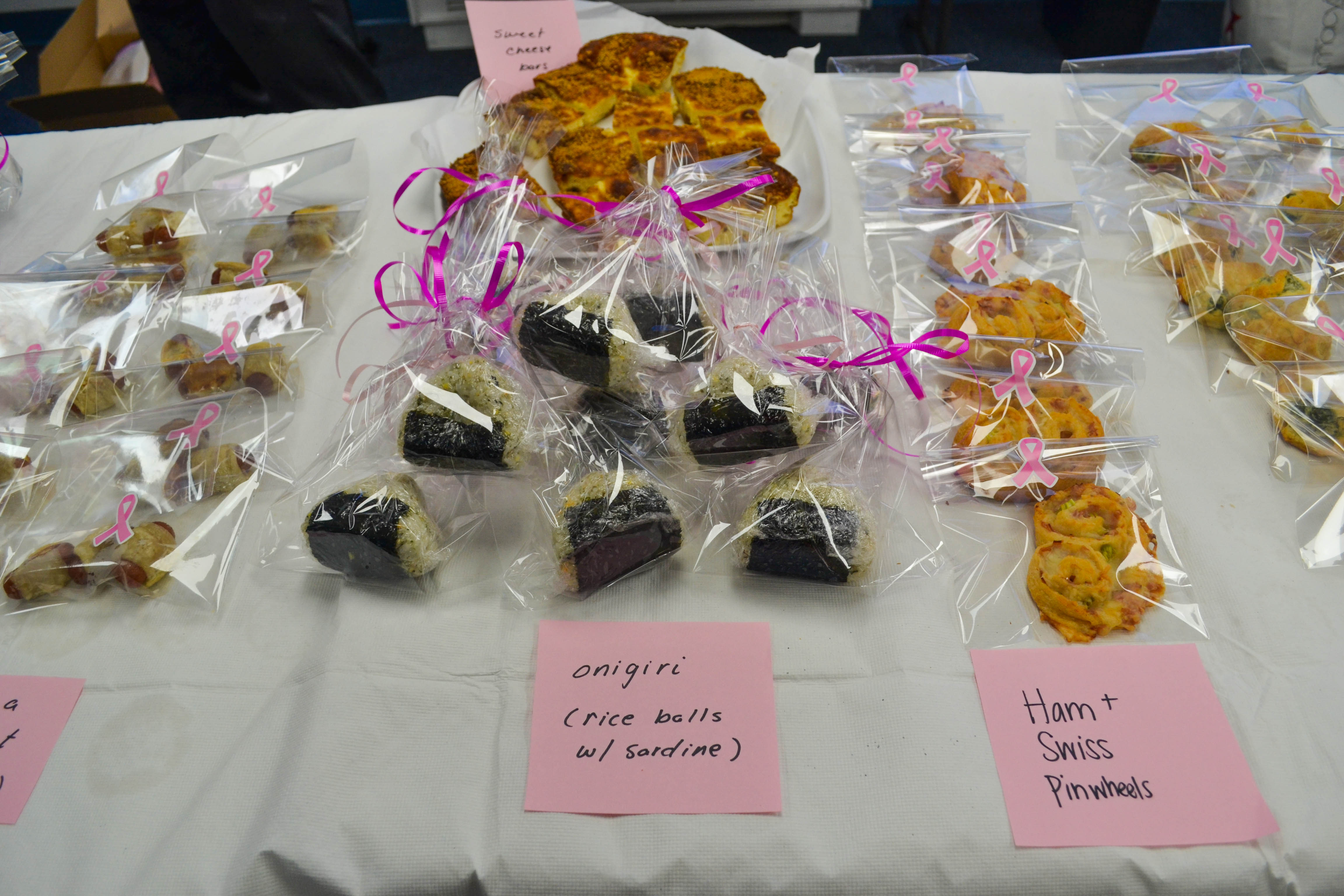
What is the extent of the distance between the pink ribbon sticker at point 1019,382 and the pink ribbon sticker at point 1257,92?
127cm

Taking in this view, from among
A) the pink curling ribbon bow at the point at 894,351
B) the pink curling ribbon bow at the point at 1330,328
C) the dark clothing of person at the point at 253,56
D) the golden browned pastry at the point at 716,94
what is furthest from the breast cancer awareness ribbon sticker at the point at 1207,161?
the dark clothing of person at the point at 253,56

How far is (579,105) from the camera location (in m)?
2.00

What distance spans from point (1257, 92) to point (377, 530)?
228cm

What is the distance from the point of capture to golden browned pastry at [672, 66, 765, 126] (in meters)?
1.92

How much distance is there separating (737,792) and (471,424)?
1.96ft

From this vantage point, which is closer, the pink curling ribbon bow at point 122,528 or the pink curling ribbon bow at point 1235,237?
the pink curling ribbon bow at point 122,528

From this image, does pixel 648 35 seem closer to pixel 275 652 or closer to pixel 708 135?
pixel 708 135

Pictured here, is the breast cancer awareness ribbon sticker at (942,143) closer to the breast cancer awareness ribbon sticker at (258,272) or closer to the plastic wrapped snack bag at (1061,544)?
the plastic wrapped snack bag at (1061,544)

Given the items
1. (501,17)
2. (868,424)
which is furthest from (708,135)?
(868,424)

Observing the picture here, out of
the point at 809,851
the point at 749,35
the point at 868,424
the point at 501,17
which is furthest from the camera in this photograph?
the point at 749,35

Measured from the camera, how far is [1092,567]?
1.11 metres

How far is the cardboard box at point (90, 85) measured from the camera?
2.48m

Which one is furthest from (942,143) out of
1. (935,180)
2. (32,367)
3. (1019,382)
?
(32,367)

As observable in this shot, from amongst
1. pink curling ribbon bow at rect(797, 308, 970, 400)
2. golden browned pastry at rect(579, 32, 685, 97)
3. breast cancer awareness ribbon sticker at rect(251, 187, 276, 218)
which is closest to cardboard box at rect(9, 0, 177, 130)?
breast cancer awareness ribbon sticker at rect(251, 187, 276, 218)
